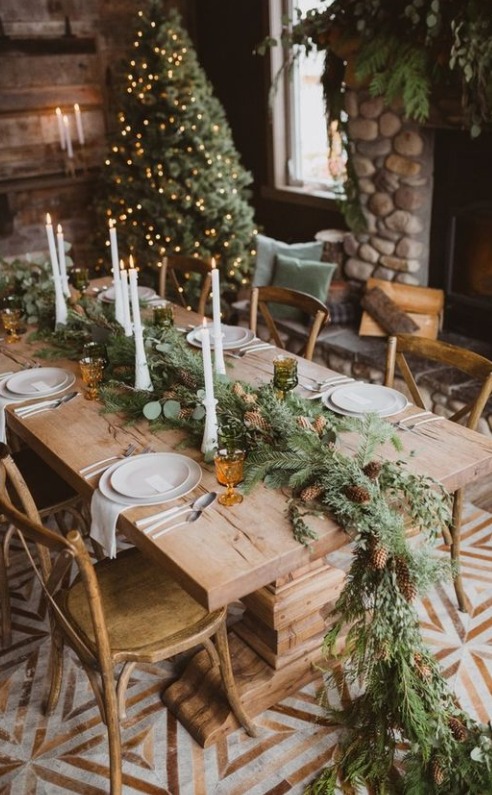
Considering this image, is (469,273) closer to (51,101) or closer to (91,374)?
(91,374)

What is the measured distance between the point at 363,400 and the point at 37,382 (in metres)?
1.04

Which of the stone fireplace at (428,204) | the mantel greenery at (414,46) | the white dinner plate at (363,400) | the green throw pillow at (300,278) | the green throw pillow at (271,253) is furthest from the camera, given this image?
the green throw pillow at (271,253)

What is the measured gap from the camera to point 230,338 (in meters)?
2.71

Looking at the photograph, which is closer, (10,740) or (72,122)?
(10,740)

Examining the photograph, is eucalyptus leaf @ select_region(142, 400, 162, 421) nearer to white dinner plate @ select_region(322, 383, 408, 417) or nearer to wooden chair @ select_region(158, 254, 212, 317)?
white dinner plate @ select_region(322, 383, 408, 417)

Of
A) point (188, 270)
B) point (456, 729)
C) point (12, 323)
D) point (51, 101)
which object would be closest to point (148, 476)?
point (456, 729)

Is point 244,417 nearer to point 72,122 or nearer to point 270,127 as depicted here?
point 270,127

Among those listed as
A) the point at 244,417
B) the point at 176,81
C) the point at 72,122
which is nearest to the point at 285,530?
the point at 244,417

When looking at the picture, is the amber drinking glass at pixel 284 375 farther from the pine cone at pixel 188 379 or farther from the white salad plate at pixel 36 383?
the white salad plate at pixel 36 383

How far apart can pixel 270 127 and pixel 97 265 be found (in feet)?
4.86

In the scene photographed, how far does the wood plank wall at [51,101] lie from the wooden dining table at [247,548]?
336 centimetres

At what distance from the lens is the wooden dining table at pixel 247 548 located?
1517 millimetres

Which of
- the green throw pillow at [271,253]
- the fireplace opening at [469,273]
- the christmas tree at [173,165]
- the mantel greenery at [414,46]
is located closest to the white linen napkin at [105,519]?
the mantel greenery at [414,46]

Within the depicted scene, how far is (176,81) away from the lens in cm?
440
